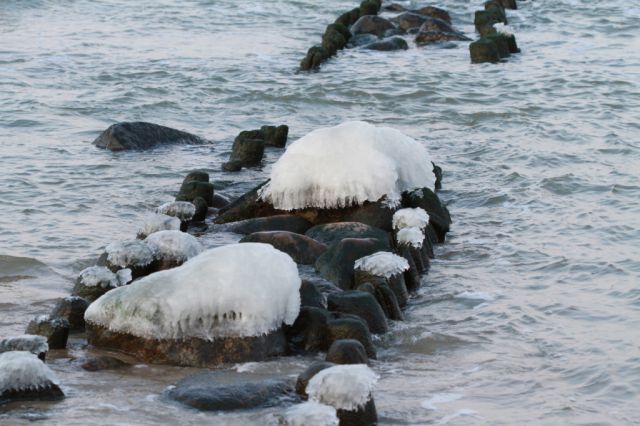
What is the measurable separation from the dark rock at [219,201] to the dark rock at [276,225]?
3.12 ft

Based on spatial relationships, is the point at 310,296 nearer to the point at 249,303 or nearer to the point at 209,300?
the point at 249,303

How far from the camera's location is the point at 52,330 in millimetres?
6684

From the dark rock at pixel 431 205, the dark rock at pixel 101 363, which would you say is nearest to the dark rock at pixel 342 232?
the dark rock at pixel 431 205

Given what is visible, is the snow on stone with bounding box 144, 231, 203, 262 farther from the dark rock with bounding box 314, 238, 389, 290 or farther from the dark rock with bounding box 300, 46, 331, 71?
the dark rock with bounding box 300, 46, 331, 71

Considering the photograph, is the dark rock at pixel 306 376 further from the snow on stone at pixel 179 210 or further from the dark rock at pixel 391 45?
the dark rock at pixel 391 45

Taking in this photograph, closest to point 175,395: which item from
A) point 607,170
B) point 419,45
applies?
point 607,170

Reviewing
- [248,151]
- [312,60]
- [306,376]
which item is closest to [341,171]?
[248,151]

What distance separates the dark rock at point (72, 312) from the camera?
7066 mm

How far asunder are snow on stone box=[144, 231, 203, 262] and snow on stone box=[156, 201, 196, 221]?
4.28 ft

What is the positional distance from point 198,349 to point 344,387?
130 cm

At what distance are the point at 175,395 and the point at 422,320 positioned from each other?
2183 millimetres

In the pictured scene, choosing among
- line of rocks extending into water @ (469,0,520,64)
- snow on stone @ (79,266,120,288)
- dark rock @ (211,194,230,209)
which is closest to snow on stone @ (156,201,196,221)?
dark rock @ (211,194,230,209)

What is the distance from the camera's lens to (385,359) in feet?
22.2

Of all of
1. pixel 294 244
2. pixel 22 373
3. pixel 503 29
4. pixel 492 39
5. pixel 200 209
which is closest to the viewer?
pixel 22 373
